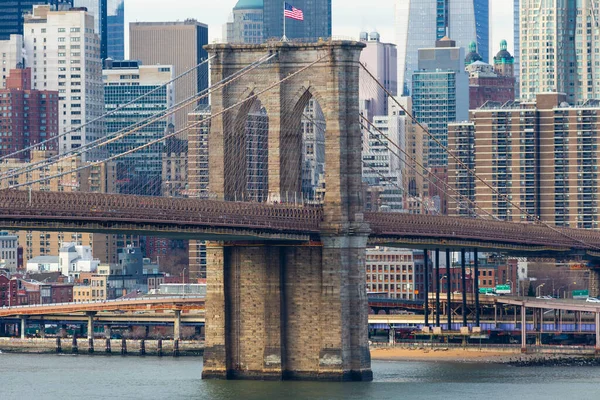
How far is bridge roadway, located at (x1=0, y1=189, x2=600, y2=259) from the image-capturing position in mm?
97312

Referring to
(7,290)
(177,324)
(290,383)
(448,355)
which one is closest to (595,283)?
(448,355)

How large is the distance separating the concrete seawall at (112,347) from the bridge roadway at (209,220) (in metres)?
19.0

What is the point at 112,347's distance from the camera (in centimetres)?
14275

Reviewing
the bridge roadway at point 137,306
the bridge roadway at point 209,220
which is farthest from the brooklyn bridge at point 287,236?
the bridge roadway at point 137,306

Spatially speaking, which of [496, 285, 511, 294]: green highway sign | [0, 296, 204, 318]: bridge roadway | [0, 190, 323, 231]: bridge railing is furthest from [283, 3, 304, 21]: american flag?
[496, 285, 511, 294]: green highway sign

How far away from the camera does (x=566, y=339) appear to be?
5591 inches

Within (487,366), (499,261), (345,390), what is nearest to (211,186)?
(345,390)

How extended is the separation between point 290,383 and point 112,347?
3516 cm

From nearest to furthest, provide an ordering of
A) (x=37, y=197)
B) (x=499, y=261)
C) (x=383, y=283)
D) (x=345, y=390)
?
(x=37, y=197) < (x=345, y=390) < (x=383, y=283) < (x=499, y=261)

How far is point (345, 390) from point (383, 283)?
7339cm

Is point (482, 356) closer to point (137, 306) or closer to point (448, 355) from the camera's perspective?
point (448, 355)

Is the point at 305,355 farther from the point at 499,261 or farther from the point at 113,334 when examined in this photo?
the point at 499,261

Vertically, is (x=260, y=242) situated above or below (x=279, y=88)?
below

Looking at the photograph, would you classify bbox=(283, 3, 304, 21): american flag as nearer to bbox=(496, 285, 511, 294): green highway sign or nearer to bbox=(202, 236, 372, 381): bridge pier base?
bbox=(202, 236, 372, 381): bridge pier base
